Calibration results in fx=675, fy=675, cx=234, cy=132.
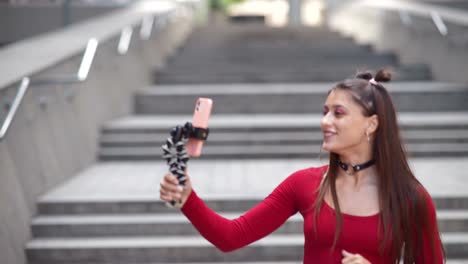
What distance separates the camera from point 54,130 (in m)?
6.15

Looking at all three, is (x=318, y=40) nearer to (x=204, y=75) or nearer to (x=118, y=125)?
(x=204, y=75)

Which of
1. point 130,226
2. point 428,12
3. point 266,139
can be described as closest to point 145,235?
point 130,226

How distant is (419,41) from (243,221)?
27.9 feet

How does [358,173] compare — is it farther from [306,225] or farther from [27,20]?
[27,20]

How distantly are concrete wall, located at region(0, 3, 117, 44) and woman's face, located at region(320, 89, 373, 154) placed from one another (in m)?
10.9

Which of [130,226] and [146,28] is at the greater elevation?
[146,28]

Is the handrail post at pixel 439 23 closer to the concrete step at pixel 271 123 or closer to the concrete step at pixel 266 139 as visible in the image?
the concrete step at pixel 271 123

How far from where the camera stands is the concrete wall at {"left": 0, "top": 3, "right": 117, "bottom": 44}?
40.1 feet

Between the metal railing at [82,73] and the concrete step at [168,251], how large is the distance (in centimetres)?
103

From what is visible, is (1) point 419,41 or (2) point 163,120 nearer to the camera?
(2) point 163,120

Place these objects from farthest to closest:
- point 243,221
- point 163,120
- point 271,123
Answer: point 163,120
point 271,123
point 243,221

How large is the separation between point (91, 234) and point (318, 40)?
9380 millimetres

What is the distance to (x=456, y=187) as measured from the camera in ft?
18.9

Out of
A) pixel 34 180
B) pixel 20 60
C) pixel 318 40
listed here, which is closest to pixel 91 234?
pixel 34 180
